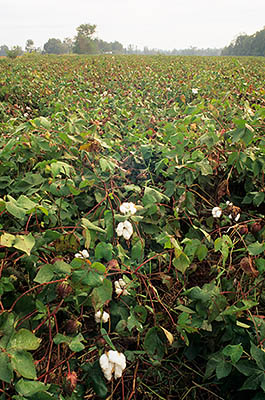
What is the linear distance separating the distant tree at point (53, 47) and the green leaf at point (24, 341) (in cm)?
9557

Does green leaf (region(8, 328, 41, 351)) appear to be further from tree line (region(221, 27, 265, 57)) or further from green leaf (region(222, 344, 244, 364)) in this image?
tree line (region(221, 27, 265, 57))

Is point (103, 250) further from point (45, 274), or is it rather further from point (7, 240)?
point (7, 240)

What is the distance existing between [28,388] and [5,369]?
0.09 metres

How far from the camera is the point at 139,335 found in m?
1.35

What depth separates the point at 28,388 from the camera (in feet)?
2.78

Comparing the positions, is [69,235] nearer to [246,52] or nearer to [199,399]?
[199,399]

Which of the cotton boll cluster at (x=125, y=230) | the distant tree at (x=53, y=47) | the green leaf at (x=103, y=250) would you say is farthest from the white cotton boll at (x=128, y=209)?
the distant tree at (x=53, y=47)

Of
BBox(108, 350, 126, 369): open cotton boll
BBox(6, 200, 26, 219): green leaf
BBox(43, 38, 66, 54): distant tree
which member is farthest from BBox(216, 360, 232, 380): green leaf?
BBox(43, 38, 66, 54): distant tree

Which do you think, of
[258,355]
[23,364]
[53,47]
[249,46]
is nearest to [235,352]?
[258,355]

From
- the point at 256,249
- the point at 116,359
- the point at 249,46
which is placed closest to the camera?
the point at 116,359

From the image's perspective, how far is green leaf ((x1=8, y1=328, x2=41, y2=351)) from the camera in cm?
88

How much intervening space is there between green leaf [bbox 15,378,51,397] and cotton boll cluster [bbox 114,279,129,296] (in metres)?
0.48

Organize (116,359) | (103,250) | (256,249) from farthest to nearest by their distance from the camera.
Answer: (256,249) < (103,250) < (116,359)

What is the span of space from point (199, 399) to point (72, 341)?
638 millimetres
